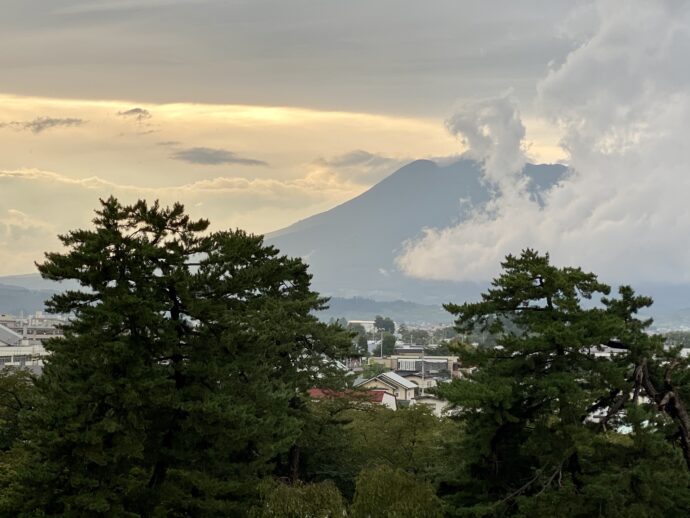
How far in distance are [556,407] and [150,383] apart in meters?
8.35

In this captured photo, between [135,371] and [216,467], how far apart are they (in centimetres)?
294

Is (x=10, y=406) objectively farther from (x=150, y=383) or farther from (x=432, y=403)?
(x=432, y=403)

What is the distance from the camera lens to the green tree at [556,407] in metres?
16.3

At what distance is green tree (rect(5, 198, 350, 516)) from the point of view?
15531 mm

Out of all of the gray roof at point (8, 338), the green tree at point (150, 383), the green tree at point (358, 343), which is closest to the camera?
the green tree at point (150, 383)

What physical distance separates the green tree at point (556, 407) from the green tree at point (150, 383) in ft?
15.3

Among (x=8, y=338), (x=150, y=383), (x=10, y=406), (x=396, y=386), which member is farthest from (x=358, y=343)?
(x=150, y=383)

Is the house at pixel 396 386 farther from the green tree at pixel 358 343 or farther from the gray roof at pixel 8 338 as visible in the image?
the gray roof at pixel 8 338

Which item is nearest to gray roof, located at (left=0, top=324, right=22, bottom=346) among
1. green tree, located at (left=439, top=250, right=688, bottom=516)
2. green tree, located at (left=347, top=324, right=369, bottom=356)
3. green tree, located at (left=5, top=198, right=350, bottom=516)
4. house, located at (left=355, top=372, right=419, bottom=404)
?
green tree, located at (left=347, top=324, right=369, bottom=356)

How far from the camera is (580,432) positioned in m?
16.4

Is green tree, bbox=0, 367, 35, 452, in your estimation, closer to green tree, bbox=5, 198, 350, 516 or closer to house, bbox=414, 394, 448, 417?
green tree, bbox=5, 198, 350, 516

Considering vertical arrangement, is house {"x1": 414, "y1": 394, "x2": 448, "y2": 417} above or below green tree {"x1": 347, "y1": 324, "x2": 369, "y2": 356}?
below

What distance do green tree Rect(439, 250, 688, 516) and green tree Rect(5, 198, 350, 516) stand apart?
15.3 feet

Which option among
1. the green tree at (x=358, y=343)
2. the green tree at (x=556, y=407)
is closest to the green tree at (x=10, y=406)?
the green tree at (x=358, y=343)
